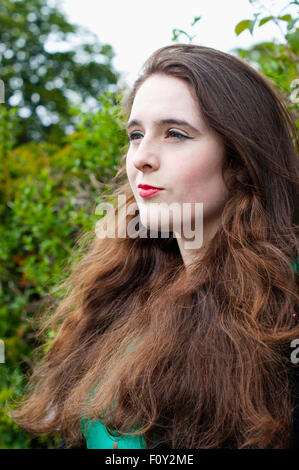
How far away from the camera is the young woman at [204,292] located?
1.37 meters

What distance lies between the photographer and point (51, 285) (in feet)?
9.45

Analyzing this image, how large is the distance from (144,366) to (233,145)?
0.82 meters

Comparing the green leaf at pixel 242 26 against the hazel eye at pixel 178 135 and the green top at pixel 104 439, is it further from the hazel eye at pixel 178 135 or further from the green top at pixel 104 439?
the green top at pixel 104 439

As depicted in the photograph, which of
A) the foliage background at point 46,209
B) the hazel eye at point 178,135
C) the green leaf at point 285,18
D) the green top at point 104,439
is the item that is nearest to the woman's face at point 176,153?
the hazel eye at point 178,135

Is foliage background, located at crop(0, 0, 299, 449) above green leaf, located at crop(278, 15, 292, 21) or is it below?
below

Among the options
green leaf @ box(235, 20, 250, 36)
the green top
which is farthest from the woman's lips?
green leaf @ box(235, 20, 250, 36)

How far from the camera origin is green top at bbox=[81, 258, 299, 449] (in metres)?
1.52

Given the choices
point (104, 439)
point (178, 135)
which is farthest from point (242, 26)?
point (104, 439)

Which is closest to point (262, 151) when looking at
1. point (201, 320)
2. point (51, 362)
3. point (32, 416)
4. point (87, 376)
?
point (201, 320)

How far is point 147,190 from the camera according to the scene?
163cm

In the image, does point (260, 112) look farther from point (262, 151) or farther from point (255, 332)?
point (255, 332)

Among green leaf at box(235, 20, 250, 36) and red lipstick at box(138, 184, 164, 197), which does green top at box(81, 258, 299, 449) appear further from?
green leaf at box(235, 20, 250, 36)

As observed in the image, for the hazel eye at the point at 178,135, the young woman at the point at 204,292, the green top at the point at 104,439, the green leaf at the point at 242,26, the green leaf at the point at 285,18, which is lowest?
the green top at the point at 104,439

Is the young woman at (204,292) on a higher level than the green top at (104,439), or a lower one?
higher
